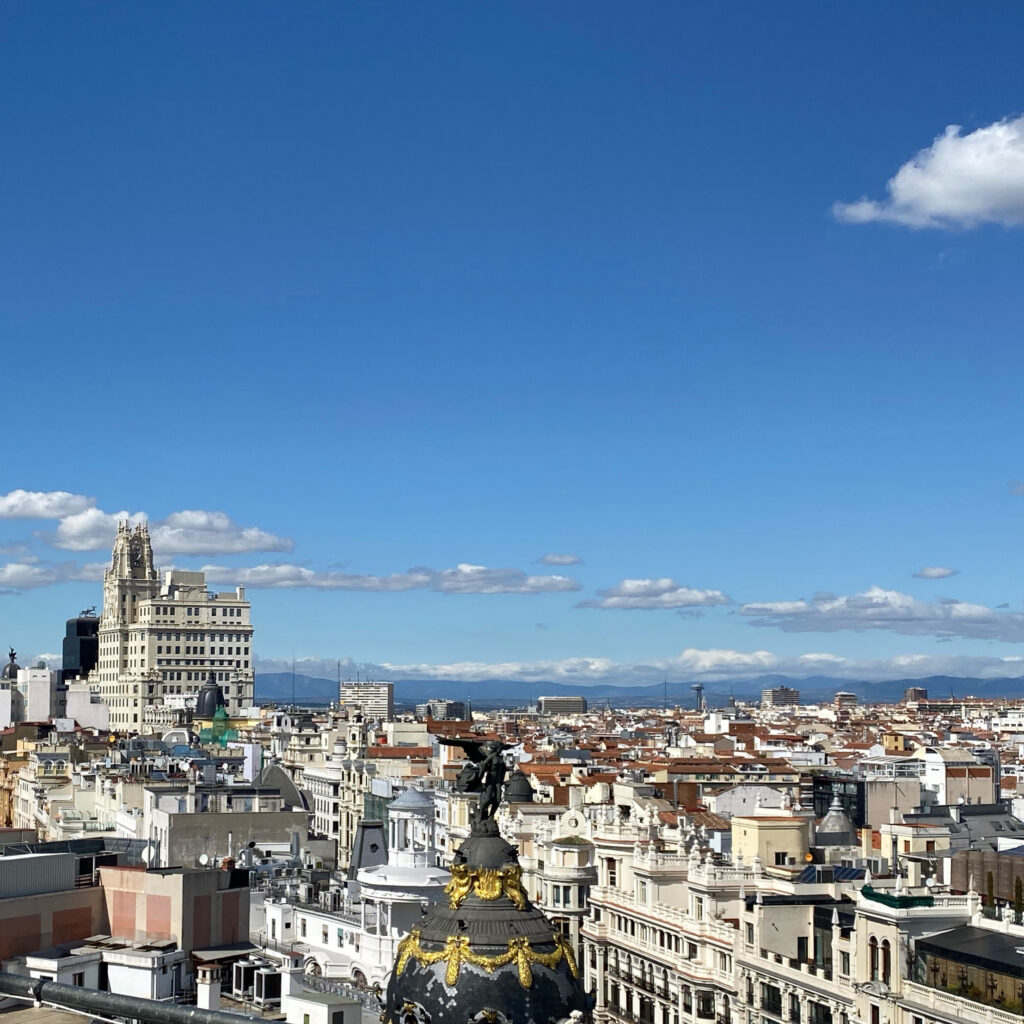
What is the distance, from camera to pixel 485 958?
20.0 meters

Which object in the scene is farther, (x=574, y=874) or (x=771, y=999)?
(x=574, y=874)

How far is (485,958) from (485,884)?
3.63 feet

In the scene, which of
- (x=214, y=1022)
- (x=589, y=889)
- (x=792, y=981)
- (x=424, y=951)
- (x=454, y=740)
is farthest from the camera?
(x=589, y=889)

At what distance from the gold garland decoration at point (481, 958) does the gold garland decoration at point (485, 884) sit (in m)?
0.63

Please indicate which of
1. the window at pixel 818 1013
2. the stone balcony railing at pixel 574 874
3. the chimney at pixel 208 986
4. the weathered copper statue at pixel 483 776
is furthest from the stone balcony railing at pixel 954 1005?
the stone balcony railing at pixel 574 874

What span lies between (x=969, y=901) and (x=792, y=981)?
21.7ft

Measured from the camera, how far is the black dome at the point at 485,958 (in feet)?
65.3

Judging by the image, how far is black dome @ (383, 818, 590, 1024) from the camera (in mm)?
19906

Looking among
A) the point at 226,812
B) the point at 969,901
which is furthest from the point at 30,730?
the point at 969,901

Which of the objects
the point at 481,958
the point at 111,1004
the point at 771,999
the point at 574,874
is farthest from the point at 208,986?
the point at 111,1004

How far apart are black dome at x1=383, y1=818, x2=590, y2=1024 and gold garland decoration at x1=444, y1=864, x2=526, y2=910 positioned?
13mm

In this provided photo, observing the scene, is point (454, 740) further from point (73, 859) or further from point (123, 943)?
point (73, 859)

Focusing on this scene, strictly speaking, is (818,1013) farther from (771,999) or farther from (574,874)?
(574,874)

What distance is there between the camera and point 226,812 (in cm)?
9462
